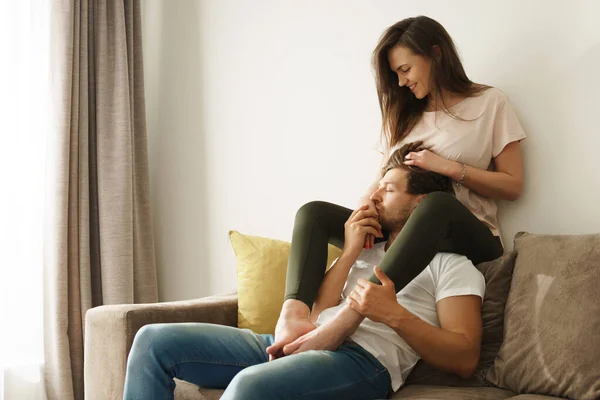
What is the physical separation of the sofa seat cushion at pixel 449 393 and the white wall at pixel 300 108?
0.63m

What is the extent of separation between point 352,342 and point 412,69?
976 mm

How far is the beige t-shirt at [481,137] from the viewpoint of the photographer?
2.22 meters

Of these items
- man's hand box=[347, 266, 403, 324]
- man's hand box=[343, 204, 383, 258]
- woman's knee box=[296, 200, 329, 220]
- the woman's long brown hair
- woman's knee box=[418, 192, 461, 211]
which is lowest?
man's hand box=[347, 266, 403, 324]

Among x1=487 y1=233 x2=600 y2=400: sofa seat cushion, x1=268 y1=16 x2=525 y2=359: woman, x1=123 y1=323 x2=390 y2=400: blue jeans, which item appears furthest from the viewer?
x1=268 y1=16 x2=525 y2=359: woman

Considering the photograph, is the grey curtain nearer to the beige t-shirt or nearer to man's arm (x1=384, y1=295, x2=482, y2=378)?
the beige t-shirt

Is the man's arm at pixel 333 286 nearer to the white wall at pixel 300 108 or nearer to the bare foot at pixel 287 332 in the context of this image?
the bare foot at pixel 287 332

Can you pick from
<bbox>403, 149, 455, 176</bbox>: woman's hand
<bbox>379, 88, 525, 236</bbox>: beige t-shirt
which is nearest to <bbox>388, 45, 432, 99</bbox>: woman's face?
<bbox>379, 88, 525, 236</bbox>: beige t-shirt

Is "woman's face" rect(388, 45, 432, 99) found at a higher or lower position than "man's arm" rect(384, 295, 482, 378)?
higher

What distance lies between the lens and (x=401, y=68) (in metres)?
2.33

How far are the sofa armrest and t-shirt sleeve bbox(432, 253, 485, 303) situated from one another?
88 cm

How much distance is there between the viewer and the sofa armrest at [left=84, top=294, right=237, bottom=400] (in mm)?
2150

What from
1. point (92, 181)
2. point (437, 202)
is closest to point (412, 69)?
point (437, 202)

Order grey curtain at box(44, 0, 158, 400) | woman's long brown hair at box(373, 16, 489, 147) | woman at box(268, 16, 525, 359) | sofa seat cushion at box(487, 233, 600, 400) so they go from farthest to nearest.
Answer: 1. grey curtain at box(44, 0, 158, 400)
2. woman's long brown hair at box(373, 16, 489, 147)
3. woman at box(268, 16, 525, 359)
4. sofa seat cushion at box(487, 233, 600, 400)

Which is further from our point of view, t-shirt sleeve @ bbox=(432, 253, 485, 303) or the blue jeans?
t-shirt sleeve @ bbox=(432, 253, 485, 303)
